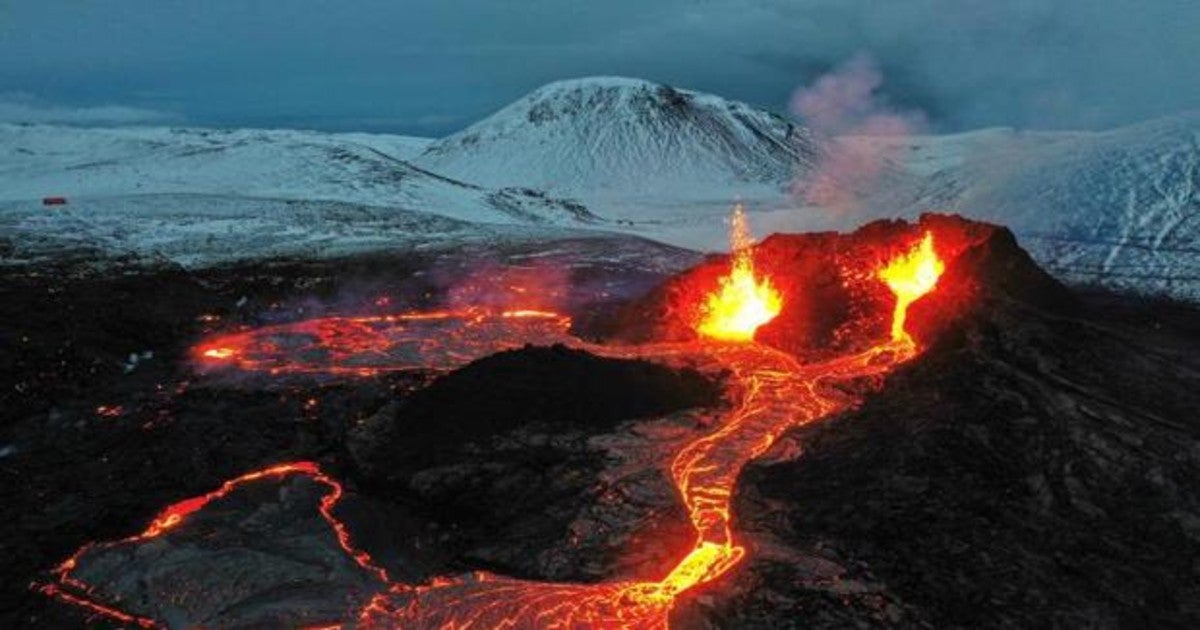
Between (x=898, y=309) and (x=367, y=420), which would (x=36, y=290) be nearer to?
(x=367, y=420)

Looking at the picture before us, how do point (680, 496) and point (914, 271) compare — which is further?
point (914, 271)

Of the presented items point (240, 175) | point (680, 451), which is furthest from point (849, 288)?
point (240, 175)

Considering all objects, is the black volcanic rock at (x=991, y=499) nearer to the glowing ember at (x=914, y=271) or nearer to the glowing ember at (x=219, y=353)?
the glowing ember at (x=914, y=271)

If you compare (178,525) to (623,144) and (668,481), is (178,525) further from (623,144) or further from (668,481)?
(623,144)

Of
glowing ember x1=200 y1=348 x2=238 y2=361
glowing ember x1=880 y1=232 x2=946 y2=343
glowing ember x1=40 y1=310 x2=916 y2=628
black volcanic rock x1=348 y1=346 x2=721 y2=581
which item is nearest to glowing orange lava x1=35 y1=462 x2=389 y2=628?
glowing ember x1=40 y1=310 x2=916 y2=628

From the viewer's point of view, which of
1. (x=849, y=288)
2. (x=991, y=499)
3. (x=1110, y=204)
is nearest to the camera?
(x=991, y=499)

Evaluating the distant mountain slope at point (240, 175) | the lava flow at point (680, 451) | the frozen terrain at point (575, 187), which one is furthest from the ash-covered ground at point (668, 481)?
the distant mountain slope at point (240, 175)
